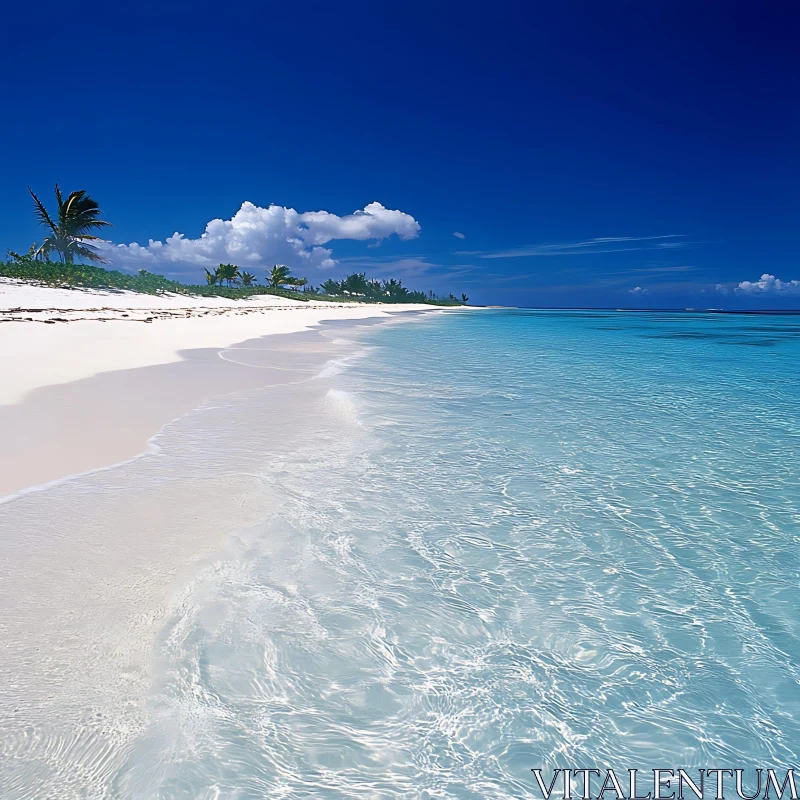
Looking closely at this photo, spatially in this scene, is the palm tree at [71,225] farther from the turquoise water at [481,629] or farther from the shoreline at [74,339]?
the turquoise water at [481,629]

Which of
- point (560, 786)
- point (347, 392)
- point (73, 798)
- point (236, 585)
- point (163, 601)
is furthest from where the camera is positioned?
point (347, 392)

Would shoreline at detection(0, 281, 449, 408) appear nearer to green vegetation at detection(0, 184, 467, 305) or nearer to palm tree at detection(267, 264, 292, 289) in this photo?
green vegetation at detection(0, 184, 467, 305)

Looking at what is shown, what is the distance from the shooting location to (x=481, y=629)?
287 cm

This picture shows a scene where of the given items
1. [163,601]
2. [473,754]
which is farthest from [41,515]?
[473,754]

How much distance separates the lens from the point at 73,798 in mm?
1856

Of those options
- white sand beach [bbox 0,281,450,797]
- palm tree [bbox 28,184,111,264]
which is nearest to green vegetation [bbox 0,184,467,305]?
palm tree [bbox 28,184,111,264]

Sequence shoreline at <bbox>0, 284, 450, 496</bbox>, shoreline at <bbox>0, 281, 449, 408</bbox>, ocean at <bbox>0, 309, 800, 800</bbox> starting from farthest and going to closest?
shoreline at <bbox>0, 281, 449, 408</bbox> → shoreline at <bbox>0, 284, 450, 496</bbox> → ocean at <bbox>0, 309, 800, 800</bbox>

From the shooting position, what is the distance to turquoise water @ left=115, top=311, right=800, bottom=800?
6.95 ft

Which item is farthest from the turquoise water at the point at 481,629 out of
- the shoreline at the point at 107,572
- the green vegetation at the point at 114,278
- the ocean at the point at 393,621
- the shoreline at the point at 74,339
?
the green vegetation at the point at 114,278

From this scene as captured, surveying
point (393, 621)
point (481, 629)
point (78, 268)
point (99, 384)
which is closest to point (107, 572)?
point (393, 621)

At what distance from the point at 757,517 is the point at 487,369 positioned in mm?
9604

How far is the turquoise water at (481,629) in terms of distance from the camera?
2117 mm

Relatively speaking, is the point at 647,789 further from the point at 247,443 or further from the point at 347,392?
the point at 347,392

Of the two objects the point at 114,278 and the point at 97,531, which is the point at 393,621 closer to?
the point at 97,531
